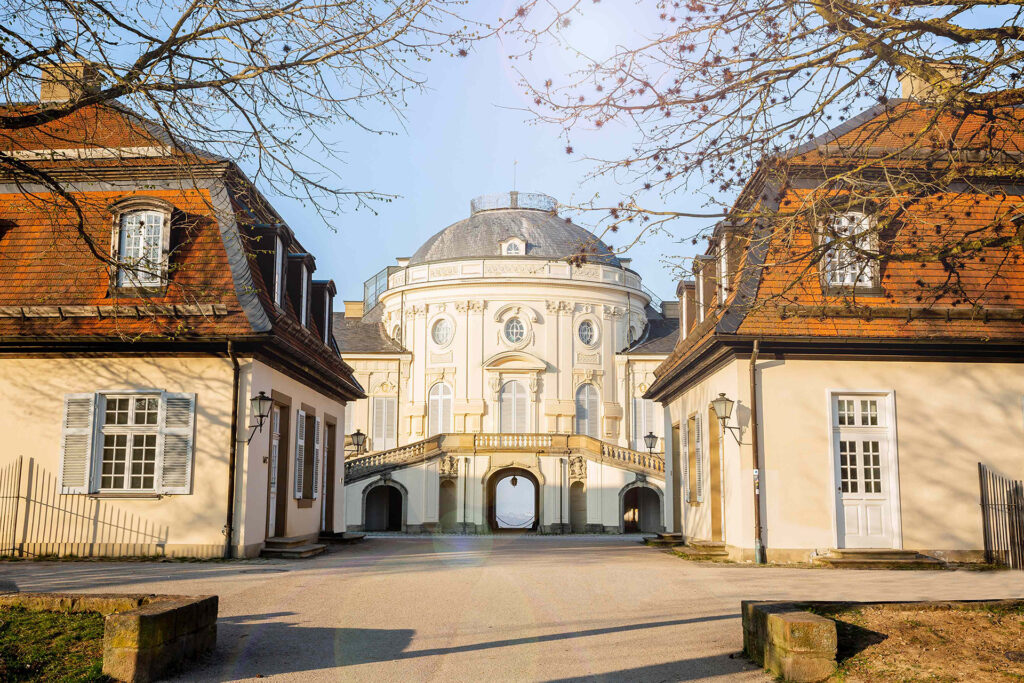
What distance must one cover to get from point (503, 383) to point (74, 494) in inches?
1245

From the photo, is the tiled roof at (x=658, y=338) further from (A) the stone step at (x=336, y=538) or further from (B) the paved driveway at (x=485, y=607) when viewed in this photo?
(B) the paved driveway at (x=485, y=607)

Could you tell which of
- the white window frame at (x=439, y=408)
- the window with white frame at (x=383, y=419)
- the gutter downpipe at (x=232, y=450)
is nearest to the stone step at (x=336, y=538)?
the gutter downpipe at (x=232, y=450)

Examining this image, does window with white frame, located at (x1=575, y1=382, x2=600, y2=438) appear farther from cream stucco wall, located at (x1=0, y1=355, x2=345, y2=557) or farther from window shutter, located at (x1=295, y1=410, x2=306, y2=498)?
cream stucco wall, located at (x1=0, y1=355, x2=345, y2=557)

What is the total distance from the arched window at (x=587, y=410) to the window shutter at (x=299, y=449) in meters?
27.7

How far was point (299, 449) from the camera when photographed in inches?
822

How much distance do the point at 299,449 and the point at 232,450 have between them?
412 cm

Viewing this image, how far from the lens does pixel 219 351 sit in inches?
671

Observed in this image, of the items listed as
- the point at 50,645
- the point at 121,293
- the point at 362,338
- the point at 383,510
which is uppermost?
the point at 362,338

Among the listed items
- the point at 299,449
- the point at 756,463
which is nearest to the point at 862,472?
the point at 756,463

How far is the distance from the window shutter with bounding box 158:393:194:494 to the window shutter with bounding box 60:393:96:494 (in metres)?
1.18

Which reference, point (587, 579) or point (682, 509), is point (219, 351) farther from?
point (682, 509)

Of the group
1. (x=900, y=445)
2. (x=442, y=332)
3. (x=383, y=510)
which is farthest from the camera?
(x=442, y=332)

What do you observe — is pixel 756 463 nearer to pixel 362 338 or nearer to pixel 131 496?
pixel 131 496

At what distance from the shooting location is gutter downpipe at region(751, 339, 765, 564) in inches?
661
